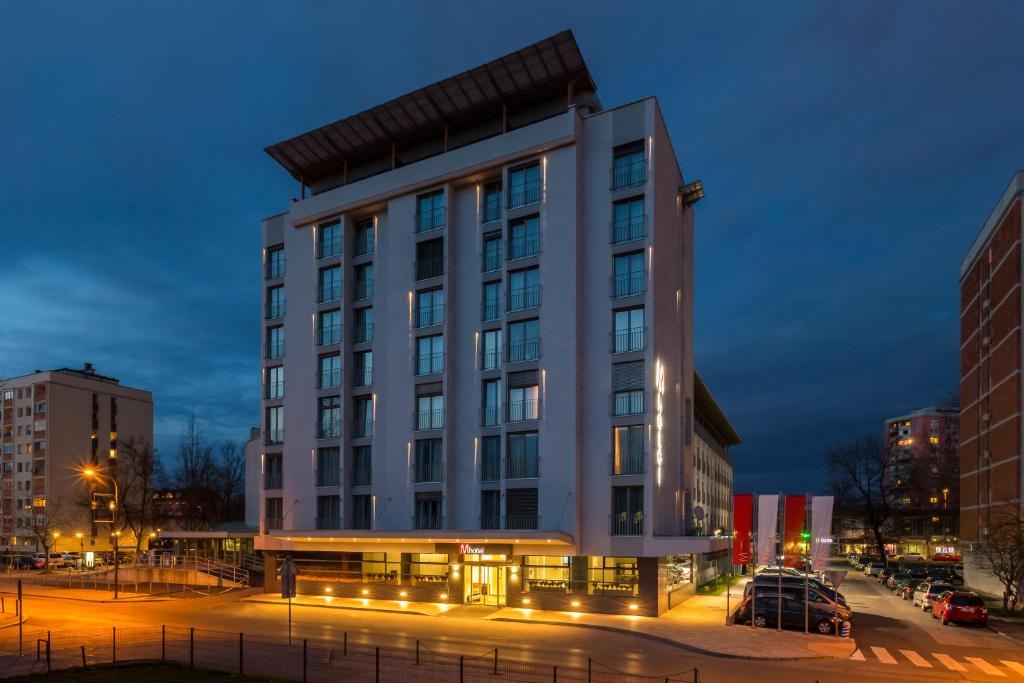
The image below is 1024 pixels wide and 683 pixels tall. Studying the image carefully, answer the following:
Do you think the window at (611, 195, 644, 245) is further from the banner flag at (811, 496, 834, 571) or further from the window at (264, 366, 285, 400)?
the window at (264, 366, 285, 400)

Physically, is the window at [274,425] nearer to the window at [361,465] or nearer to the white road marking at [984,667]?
the window at [361,465]

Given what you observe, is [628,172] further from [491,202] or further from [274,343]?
[274,343]

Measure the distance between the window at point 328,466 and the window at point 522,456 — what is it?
11683 millimetres

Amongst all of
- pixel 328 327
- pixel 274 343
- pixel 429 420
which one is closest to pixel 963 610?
pixel 429 420

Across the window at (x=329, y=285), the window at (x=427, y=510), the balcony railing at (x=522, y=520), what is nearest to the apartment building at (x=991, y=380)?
the balcony railing at (x=522, y=520)

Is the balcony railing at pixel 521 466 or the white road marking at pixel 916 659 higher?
the balcony railing at pixel 521 466

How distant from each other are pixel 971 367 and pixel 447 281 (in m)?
50.0

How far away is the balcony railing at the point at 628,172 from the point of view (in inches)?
1524

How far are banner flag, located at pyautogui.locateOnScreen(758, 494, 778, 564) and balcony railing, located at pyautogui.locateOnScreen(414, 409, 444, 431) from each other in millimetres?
17138

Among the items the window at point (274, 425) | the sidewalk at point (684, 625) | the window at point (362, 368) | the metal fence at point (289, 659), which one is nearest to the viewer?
the metal fence at point (289, 659)

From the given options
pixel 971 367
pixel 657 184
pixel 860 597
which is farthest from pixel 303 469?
pixel 971 367

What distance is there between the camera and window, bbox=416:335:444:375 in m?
42.8

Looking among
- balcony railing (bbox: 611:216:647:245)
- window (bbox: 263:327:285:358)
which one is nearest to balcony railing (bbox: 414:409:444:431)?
window (bbox: 263:327:285:358)

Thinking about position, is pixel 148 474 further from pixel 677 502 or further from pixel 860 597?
pixel 860 597
